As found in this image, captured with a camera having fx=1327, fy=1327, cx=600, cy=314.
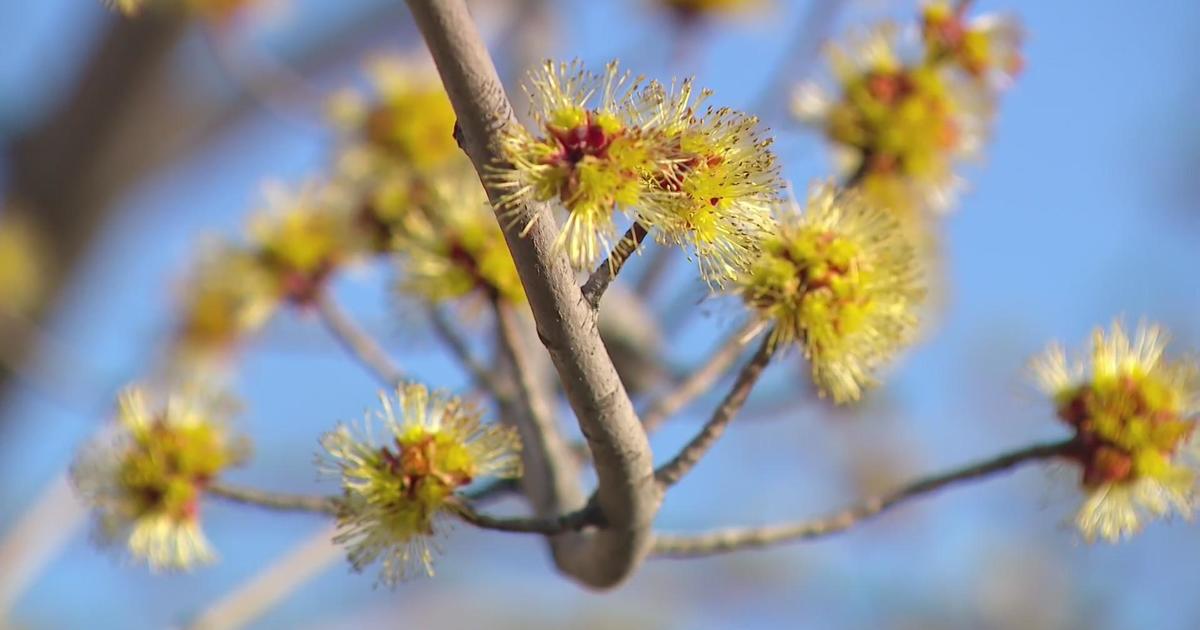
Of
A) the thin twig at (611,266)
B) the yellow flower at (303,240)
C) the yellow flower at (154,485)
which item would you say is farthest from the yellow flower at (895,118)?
the yellow flower at (154,485)

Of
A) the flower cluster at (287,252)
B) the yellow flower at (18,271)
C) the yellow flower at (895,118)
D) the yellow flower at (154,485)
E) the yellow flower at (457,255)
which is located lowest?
the yellow flower at (154,485)

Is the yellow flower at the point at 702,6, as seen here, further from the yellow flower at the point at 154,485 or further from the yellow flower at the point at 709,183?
the yellow flower at the point at 709,183

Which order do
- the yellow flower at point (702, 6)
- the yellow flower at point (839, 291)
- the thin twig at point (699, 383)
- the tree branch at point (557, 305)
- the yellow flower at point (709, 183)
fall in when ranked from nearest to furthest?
1. the tree branch at point (557, 305)
2. the yellow flower at point (709, 183)
3. the yellow flower at point (839, 291)
4. the thin twig at point (699, 383)
5. the yellow flower at point (702, 6)

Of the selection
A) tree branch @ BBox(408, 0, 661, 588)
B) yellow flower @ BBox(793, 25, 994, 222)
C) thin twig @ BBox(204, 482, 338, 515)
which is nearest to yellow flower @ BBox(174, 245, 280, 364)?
thin twig @ BBox(204, 482, 338, 515)

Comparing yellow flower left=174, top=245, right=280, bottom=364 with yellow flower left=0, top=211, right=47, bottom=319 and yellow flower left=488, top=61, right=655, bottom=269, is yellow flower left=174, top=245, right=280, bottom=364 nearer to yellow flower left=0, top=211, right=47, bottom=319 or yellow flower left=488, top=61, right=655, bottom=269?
yellow flower left=0, top=211, right=47, bottom=319

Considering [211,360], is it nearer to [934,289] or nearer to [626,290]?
[626,290]

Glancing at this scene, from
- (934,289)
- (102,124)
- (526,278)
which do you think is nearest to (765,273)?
(526,278)
